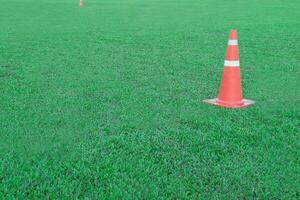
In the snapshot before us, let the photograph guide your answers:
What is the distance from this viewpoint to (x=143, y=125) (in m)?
4.25

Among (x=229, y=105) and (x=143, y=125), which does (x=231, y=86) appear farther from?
(x=143, y=125)

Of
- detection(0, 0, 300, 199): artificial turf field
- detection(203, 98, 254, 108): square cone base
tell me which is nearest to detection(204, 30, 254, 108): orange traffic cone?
detection(203, 98, 254, 108): square cone base

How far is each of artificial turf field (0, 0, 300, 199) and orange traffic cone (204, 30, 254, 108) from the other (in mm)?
157

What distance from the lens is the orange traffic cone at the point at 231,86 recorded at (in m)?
4.95

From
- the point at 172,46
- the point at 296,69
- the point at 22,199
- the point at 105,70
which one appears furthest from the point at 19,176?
the point at 172,46

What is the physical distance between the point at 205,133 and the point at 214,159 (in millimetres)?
580

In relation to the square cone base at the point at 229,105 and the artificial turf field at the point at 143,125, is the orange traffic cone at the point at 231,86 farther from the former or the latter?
the artificial turf field at the point at 143,125

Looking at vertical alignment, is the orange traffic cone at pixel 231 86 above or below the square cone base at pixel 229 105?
above

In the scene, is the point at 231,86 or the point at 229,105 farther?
the point at 231,86

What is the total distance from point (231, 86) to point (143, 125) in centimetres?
121

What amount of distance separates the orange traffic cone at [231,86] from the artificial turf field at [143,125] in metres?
0.16

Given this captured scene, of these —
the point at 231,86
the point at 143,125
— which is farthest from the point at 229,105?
the point at 143,125

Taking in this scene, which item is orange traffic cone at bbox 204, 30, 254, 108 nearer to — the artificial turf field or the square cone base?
the square cone base

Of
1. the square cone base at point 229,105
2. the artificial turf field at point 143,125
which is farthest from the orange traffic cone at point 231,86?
the artificial turf field at point 143,125
